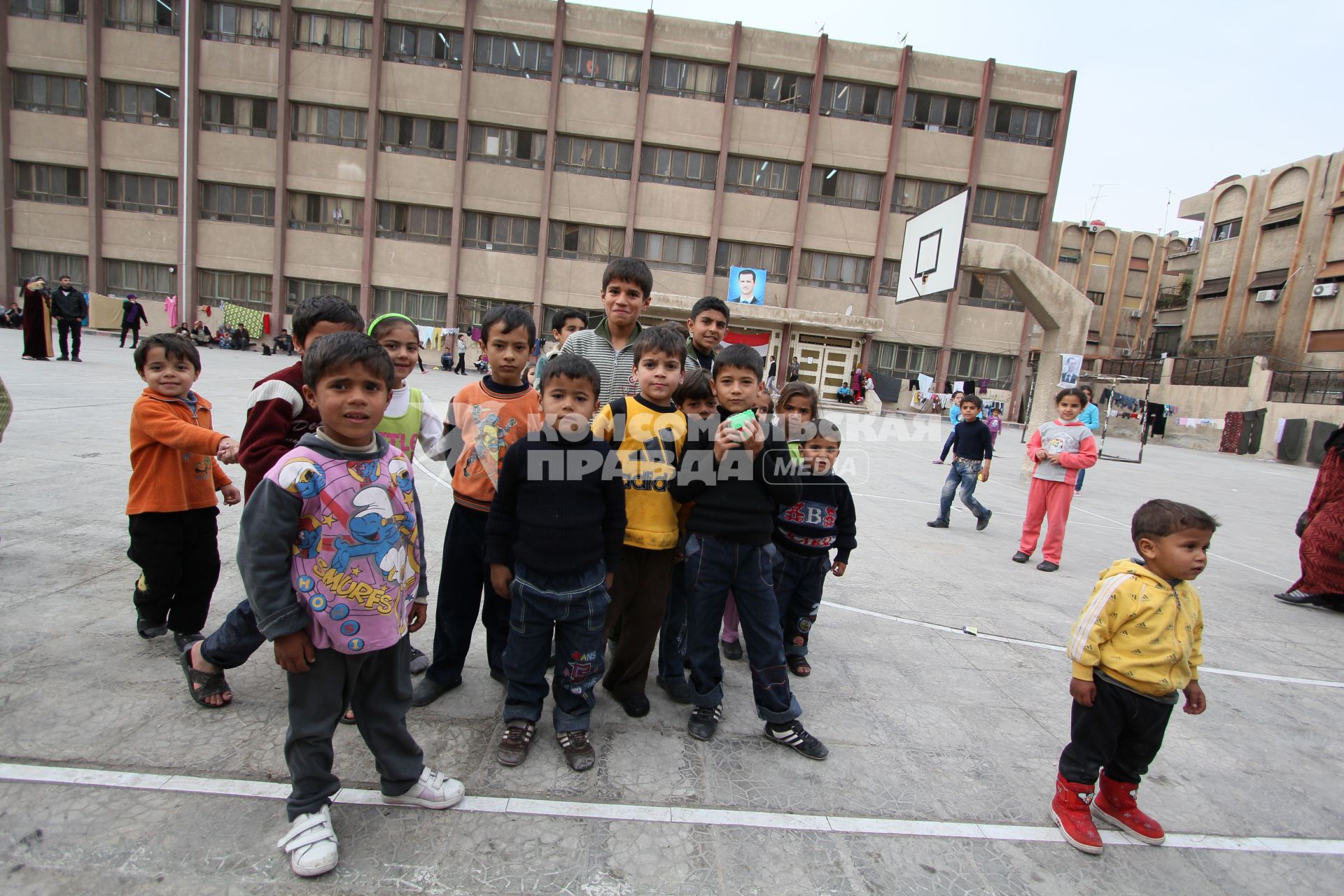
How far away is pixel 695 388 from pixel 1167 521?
1.87 m

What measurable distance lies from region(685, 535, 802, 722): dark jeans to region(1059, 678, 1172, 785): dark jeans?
105 centimetres

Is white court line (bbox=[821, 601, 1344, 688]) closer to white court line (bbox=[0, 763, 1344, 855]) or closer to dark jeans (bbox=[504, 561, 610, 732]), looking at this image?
white court line (bbox=[0, 763, 1344, 855])

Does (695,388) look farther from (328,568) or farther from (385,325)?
(328,568)

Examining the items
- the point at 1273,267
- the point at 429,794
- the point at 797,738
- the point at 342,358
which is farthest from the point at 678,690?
the point at 1273,267

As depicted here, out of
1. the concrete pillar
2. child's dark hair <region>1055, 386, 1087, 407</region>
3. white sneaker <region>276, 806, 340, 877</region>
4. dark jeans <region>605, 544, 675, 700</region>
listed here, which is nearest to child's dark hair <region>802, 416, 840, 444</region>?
dark jeans <region>605, 544, 675, 700</region>

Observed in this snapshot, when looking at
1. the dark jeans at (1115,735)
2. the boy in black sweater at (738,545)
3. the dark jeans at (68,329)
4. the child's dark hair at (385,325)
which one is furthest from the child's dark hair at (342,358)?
the dark jeans at (68,329)

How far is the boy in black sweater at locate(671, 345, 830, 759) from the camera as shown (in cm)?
273

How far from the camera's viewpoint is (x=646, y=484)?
9.16ft

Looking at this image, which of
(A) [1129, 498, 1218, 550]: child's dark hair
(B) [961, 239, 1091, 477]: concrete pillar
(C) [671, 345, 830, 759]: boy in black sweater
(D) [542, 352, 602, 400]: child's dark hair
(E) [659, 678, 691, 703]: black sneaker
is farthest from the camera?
(B) [961, 239, 1091, 477]: concrete pillar

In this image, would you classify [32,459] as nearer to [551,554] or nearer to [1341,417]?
[551,554]

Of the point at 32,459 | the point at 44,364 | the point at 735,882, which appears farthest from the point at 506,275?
the point at 735,882

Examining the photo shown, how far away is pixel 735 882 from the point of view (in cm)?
198

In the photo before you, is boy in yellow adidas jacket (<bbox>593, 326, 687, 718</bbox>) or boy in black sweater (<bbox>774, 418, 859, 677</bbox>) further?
boy in black sweater (<bbox>774, 418, 859, 677</bbox>)

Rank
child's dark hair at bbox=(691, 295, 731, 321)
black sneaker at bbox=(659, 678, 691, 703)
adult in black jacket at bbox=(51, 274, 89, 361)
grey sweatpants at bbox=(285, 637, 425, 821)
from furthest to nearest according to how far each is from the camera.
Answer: adult in black jacket at bbox=(51, 274, 89, 361)
child's dark hair at bbox=(691, 295, 731, 321)
black sneaker at bbox=(659, 678, 691, 703)
grey sweatpants at bbox=(285, 637, 425, 821)
